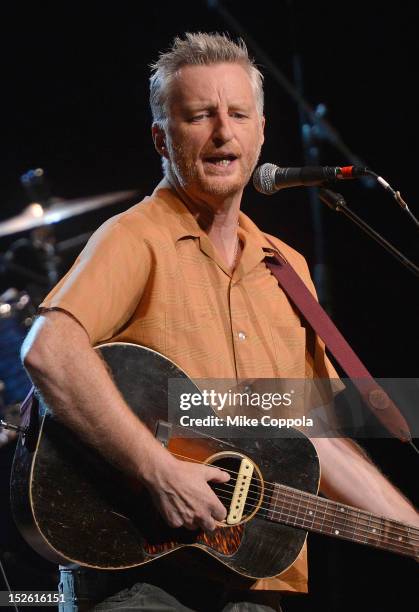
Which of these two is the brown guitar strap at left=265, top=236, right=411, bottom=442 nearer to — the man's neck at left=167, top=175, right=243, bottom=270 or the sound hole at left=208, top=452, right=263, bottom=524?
the man's neck at left=167, top=175, right=243, bottom=270

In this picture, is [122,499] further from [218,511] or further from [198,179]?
[198,179]

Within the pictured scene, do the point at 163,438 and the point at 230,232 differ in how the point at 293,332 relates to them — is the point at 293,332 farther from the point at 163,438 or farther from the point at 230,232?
the point at 163,438

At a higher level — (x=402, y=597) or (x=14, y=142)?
(x=14, y=142)

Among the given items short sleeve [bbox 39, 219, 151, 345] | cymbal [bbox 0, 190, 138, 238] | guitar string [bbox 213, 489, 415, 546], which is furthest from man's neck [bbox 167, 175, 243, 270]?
cymbal [bbox 0, 190, 138, 238]

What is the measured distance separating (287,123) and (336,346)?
356cm

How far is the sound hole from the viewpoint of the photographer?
240cm

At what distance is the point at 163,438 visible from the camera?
2322 millimetres

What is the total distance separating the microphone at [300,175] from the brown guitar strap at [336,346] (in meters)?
0.42

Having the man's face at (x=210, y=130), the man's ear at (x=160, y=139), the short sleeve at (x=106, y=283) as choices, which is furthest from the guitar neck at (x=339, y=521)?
the man's ear at (x=160, y=139)

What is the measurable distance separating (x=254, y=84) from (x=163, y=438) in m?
1.45

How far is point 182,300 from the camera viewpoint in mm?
2564

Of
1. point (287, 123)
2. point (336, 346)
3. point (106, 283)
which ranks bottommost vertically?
point (336, 346)

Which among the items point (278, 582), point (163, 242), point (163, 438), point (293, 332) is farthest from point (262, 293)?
point (278, 582)

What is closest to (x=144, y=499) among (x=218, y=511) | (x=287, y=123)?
(x=218, y=511)
